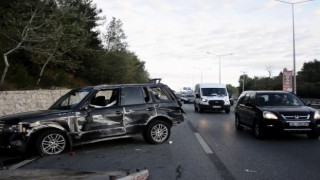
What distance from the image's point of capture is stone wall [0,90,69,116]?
22.1 metres

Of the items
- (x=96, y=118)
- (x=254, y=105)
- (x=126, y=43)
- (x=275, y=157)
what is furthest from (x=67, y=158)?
(x=126, y=43)

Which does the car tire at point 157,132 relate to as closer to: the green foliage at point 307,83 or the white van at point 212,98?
the white van at point 212,98

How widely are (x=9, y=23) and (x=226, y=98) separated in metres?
14.3

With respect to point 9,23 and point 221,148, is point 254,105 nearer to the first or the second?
point 221,148

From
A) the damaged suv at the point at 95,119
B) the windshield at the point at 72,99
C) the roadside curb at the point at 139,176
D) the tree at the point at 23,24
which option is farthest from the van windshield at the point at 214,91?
the roadside curb at the point at 139,176

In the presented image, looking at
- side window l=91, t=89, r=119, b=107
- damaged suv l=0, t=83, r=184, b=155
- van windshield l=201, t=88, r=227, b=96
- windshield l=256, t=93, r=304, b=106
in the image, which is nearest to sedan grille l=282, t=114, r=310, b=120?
windshield l=256, t=93, r=304, b=106

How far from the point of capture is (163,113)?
1255 centimetres

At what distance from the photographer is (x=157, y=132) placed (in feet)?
40.9

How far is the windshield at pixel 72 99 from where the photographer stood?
11452mm

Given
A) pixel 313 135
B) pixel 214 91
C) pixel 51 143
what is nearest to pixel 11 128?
pixel 51 143

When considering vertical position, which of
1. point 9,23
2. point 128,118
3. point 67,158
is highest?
point 9,23

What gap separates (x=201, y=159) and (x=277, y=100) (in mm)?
5590

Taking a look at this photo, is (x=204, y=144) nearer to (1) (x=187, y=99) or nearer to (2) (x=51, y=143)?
(2) (x=51, y=143)

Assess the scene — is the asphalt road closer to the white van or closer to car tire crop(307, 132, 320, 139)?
car tire crop(307, 132, 320, 139)
